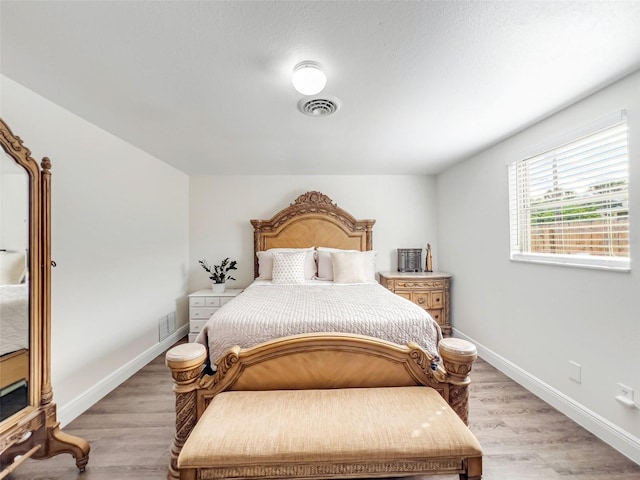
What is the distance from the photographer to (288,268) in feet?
10.4

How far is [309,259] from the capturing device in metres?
3.46

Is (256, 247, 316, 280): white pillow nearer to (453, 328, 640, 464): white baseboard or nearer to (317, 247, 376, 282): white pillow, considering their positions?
(317, 247, 376, 282): white pillow

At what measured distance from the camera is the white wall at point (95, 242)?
1853 millimetres

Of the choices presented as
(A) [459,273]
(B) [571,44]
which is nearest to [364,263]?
(A) [459,273]

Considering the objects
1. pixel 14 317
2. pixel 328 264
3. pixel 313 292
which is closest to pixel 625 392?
pixel 313 292

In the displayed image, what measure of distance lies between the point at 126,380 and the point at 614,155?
413 cm

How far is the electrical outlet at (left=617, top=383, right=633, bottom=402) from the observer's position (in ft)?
5.16

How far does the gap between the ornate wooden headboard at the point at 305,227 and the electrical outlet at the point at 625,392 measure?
2.66m

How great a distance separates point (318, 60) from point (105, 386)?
2.91m

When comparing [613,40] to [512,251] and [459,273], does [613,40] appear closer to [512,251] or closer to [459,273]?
[512,251]

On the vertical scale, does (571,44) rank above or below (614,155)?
above

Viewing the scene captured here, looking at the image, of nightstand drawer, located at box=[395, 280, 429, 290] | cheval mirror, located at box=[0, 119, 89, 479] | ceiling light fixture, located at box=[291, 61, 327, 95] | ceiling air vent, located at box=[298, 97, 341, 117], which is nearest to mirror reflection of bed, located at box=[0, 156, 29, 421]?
cheval mirror, located at box=[0, 119, 89, 479]

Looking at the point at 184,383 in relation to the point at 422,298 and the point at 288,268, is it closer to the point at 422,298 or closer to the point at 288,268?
the point at 288,268

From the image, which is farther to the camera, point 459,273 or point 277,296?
point 459,273
